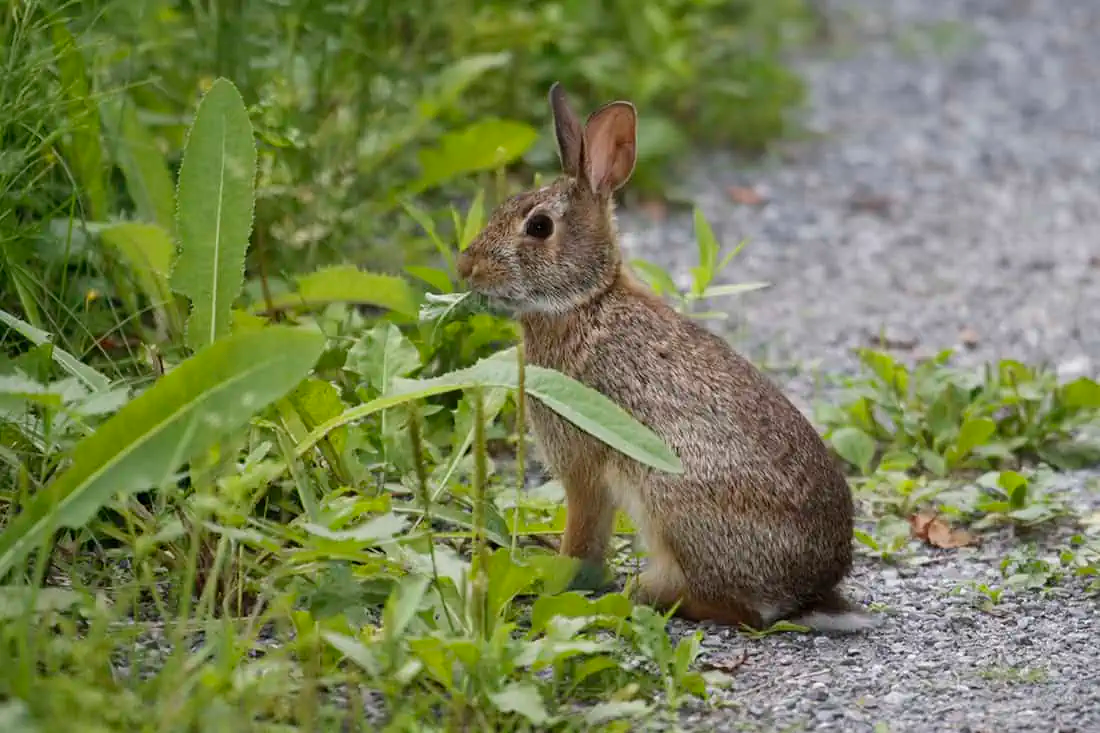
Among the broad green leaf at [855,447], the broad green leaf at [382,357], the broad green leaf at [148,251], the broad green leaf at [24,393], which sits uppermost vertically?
the broad green leaf at [148,251]

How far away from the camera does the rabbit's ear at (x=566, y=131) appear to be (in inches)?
177

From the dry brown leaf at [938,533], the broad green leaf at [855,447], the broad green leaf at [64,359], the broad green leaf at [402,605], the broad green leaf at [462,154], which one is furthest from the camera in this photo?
the broad green leaf at [462,154]

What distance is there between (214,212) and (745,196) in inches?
167

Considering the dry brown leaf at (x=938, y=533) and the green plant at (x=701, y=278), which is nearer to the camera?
the dry brown leaf at (x=938, y=533)

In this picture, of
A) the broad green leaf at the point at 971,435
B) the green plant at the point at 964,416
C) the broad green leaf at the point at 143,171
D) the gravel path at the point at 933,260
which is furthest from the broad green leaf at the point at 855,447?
the broad green leaf at the point at 143,171

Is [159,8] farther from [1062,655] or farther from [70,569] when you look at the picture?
[1062,655]

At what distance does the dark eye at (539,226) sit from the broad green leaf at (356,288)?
1.87ft

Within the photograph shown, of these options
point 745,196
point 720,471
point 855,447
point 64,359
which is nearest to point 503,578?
point 720,471

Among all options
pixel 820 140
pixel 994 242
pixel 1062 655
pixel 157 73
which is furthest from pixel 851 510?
pixel 820 140

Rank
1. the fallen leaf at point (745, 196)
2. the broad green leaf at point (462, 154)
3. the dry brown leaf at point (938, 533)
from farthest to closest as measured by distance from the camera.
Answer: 1. the fallen leaf at point (745, 196)
2. the broad green leaf at point (462, 154)
3. the dry brown leaf at point (938, 533)

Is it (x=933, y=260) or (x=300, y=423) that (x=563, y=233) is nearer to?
(x=300, y=423)

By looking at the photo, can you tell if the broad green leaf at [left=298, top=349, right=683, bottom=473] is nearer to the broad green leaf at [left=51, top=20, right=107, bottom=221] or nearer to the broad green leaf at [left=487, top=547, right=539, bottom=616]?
the broad green leaf at [left=487, top=547, right=539, bottom=616]

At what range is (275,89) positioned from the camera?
5559 mm

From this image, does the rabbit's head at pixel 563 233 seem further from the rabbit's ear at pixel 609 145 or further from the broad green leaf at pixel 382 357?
the broad green leaf at pixel 382 357
